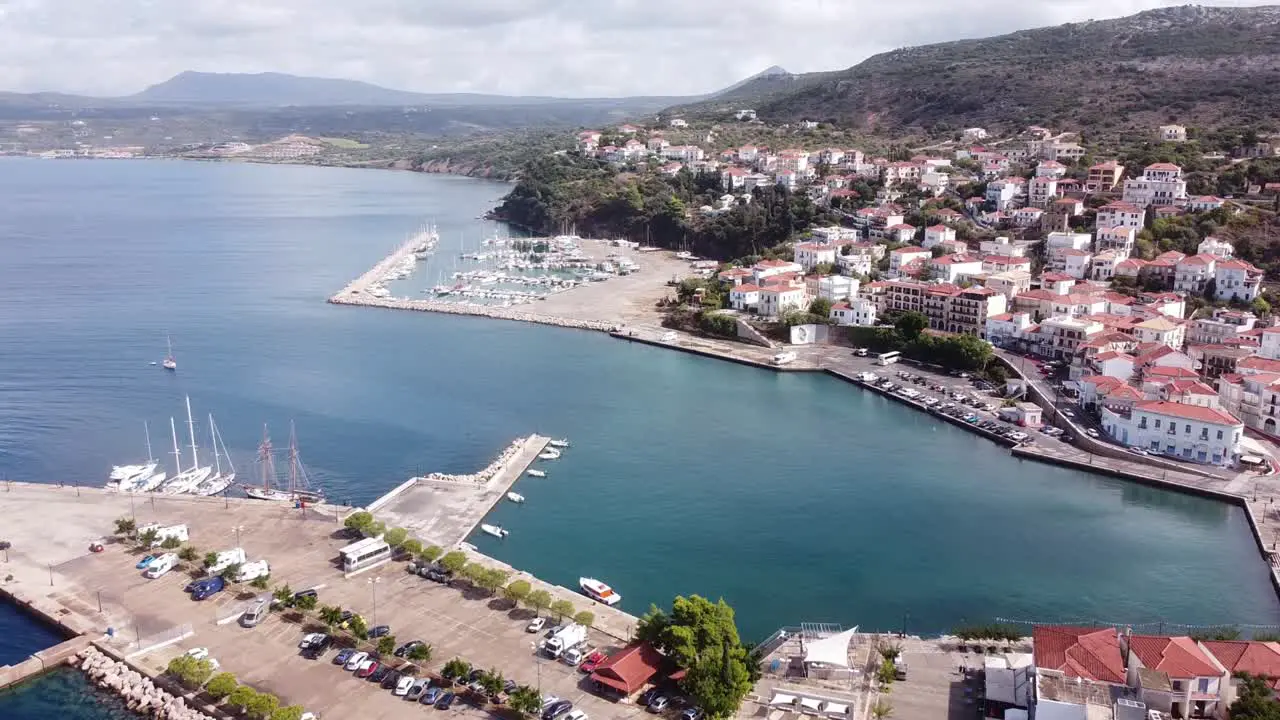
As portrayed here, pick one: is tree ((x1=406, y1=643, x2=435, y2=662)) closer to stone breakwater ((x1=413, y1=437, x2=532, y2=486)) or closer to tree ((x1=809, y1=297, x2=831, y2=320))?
stone breakwater ((x1=413, y1=437, x2=532, y2=486))

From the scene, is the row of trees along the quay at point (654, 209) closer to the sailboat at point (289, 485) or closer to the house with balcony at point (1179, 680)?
the sailboat at point (289, 485)

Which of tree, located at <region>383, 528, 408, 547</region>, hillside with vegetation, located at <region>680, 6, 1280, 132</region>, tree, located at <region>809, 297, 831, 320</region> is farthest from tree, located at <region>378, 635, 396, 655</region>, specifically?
hillside with vegetation, located at <region>680, 6, 1280, 132</region>

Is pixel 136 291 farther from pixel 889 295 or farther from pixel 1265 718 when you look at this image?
pixel 1265 718

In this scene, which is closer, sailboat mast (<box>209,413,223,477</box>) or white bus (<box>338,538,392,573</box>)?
white bus (<box>338,538,392,573</box>)

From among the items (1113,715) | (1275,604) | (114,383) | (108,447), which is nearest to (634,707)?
(1113,715)

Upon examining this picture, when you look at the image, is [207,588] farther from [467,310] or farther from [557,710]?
[467,310]
